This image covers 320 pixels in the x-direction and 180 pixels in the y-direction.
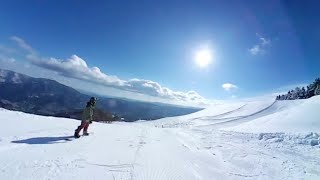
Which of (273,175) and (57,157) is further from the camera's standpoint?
(273,175)

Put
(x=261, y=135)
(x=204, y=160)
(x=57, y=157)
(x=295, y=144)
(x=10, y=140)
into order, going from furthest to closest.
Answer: (x=261, y=135) → (x=295, y=144) → (x=204, y=160) → (x=10, y=140) → (x=57, y=157)

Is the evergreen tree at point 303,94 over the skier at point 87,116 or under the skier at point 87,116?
over

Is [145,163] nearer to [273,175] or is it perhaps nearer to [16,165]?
[16,165]

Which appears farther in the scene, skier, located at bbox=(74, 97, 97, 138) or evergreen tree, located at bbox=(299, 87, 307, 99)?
evergreen tree, located at bbox=(299, 87, 307, 99)

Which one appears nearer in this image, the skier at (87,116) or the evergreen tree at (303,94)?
Result: the skier at (87,116)

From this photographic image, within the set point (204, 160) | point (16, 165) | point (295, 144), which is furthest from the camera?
point (295, 144)

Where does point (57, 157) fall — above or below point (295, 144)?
below

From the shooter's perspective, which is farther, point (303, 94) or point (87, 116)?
point (303, 94)

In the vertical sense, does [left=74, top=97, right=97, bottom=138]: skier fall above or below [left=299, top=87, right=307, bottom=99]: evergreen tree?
below

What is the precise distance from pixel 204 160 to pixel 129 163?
11.1 ft

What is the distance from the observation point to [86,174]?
6.17 m

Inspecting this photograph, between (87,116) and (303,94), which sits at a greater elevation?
(303,94)

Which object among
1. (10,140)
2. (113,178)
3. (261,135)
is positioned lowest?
(113,178)

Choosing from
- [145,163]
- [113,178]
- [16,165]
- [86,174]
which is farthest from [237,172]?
[16,165]
